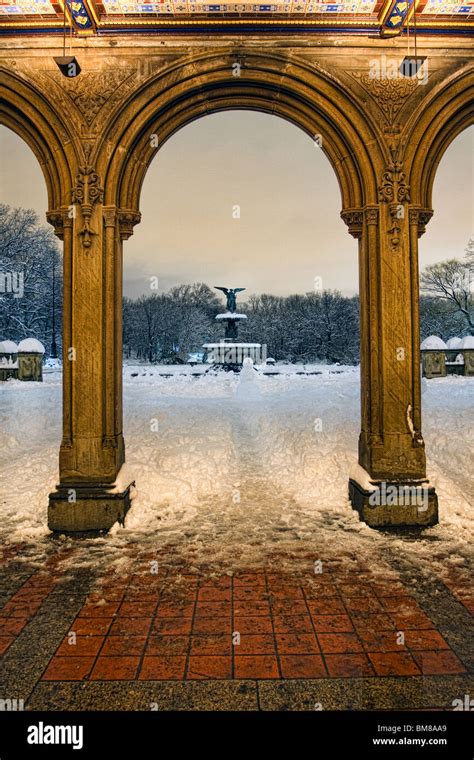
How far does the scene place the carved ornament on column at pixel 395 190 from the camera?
5.21 meters

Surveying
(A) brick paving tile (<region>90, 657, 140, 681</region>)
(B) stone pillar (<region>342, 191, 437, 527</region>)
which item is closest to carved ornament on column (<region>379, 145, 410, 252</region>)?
(B) stone pillar (<region>342, 191, 437, 527</region>)

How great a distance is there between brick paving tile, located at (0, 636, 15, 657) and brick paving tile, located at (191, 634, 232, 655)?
3.96ft

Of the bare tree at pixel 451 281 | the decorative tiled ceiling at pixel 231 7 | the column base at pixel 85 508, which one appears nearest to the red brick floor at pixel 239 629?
the column base at pixel 85 508

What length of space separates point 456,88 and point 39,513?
22.2 ft

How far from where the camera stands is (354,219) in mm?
5387

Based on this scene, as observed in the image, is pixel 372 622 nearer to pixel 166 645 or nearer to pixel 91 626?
pixel 166 645

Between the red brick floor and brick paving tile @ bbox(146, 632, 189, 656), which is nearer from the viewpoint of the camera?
the red brick floor

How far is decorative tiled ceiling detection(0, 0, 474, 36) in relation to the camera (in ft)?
16.0

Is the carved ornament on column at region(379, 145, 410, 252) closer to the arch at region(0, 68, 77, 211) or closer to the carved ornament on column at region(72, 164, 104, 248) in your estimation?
the carved ornament on column at region(72, 164, 104, 248)

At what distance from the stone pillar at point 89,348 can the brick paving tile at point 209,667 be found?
2.45 m

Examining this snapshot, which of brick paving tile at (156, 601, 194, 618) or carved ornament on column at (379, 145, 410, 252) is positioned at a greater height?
carved ornament on column at (379, 145, 410, 252)

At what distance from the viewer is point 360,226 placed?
5.44m
